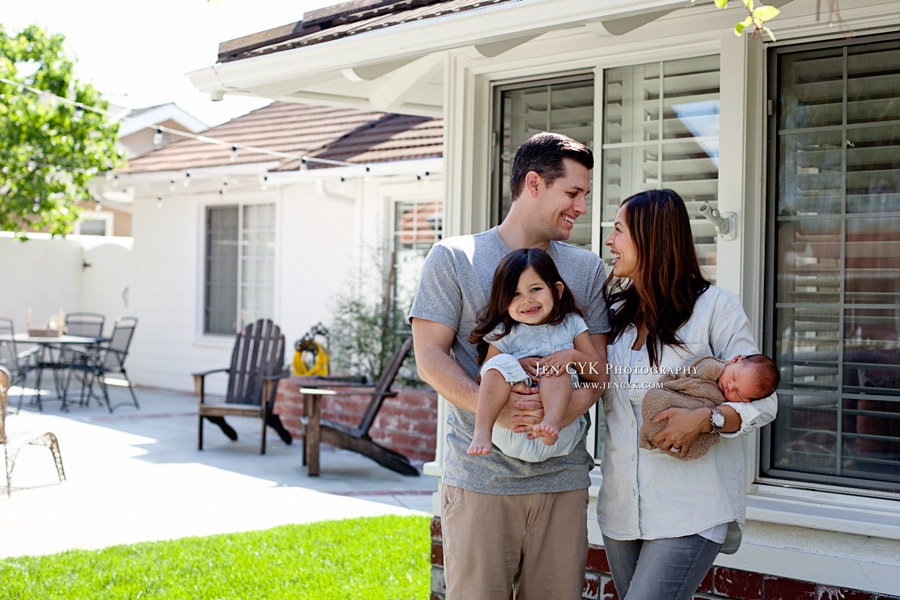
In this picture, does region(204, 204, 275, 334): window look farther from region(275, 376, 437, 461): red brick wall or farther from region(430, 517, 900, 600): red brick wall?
region(430, 517, 900, 600): red brick wall

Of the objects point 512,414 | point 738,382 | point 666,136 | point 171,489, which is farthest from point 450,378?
point 171,489

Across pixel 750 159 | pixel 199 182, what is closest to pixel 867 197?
pixel 750 159

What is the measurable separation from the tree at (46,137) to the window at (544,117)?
10.1 meters

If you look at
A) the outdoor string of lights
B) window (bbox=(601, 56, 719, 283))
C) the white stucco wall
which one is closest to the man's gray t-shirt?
window (bbox=(601, 56, 719, 283))

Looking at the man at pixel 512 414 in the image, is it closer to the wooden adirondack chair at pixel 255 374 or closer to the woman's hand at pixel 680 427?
the woman's hand at pixel 680 427

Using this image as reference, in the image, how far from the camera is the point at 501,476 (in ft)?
7.83

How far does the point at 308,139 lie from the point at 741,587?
28.6ft

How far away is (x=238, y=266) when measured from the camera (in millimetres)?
11922

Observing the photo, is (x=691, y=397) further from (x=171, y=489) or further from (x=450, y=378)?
(x=171, y=489)

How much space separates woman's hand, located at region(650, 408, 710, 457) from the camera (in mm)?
2283

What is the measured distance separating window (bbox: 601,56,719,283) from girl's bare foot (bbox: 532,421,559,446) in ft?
5.73

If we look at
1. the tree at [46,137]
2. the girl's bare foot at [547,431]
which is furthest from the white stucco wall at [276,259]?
the girl's bare foot at [547,431]

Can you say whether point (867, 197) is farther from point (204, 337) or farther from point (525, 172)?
point (204, 337)

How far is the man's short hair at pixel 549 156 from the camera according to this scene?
2.47 meters
